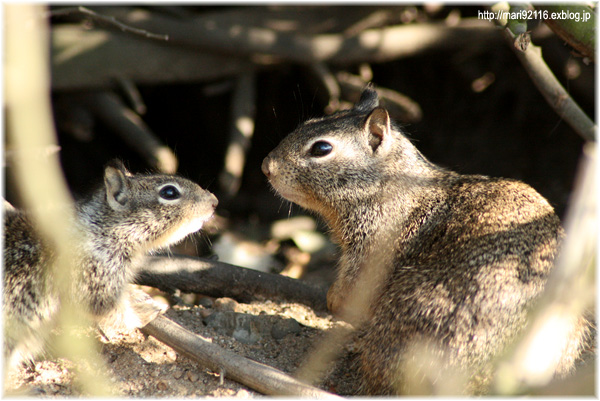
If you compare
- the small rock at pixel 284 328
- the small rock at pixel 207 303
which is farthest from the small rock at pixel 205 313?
the small rock at pixel 284 328

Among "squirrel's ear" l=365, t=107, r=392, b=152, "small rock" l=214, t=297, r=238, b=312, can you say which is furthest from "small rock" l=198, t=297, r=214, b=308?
"squirrel's ear" l=365, t=107, r=392, b=152

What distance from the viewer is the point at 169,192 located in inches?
140

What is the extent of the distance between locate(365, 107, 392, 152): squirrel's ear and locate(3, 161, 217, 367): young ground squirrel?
3.32ft

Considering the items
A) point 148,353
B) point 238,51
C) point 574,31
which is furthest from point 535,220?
point 238,51

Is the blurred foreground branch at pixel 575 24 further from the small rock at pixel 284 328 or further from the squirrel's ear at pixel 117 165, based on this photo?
the squirrel's ear at pixel 117 165

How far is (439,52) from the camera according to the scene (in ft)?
22.1

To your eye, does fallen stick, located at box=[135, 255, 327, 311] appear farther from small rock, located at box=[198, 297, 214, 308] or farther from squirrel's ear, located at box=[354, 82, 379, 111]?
squirrel's ear, located at box=[354, 82, 379, 111]

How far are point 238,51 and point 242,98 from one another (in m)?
0.49

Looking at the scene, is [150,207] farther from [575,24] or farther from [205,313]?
[575,24]

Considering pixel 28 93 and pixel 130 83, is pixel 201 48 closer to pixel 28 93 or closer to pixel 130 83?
pixel 130 83

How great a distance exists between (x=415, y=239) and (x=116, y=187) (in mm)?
1668

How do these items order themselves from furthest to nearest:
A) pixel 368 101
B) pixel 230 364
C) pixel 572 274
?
pixel 368 101 → pixel 230 364 → pixel 572 274

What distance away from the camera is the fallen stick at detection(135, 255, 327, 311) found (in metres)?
3.94

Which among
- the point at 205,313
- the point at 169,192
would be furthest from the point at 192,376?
the point at 169,192
